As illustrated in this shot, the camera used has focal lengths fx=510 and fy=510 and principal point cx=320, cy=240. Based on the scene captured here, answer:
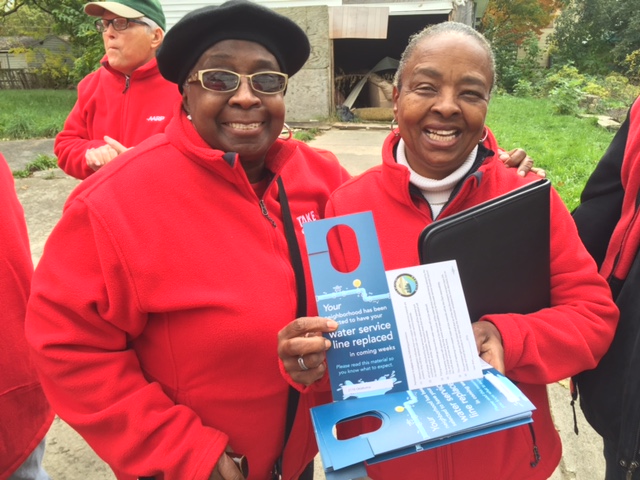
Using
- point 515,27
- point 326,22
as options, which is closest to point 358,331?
point 326,22

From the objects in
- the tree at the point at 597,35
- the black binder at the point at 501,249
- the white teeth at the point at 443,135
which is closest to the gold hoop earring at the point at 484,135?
the white teeth at the point at 443,135

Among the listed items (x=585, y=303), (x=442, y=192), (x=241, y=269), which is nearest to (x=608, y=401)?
(x=585, y=303)

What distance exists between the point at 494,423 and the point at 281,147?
3.56 ft

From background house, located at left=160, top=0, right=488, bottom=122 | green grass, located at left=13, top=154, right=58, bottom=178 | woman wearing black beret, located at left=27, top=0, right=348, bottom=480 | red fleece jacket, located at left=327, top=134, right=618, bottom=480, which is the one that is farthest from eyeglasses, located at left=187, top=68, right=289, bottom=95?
background house, located at left=160, top=0, right=488, bottom=122

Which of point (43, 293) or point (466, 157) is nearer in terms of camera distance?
point (43, 293)

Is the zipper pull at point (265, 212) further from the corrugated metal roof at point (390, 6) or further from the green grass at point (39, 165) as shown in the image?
the corrugated metal roof at point (390, 6)

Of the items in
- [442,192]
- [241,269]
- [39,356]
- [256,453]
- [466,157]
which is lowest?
[256,453]

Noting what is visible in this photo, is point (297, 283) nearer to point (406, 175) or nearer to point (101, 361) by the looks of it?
point (406, 175)

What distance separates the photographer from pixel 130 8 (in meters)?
2.89

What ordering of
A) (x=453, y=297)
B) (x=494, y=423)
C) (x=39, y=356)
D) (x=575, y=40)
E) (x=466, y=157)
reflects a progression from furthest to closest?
(x=575, y=40), (x=466, y=157), (x=39, y=356), (x=453, y=297), (x=494, y=423)

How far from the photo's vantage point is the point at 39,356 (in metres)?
1.42

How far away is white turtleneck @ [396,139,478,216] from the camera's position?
64.9 inches

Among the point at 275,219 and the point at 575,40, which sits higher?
the point at 275,219

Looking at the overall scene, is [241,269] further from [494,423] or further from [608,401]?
[608,401]
